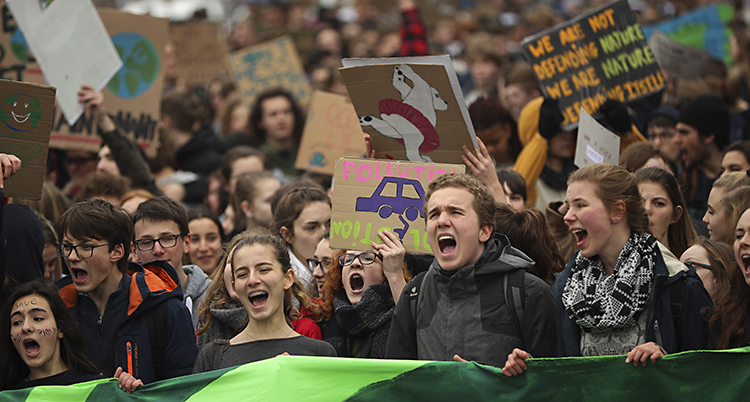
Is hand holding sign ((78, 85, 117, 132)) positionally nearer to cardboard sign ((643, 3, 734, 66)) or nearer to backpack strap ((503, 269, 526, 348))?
backpack strap ((503, 269, 526, 348))

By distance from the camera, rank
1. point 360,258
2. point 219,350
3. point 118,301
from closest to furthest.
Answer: point 219,350
point 118,301
point 360,258

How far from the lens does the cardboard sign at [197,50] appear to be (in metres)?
13.0

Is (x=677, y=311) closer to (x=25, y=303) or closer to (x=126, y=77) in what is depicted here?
(x=25, y=303)

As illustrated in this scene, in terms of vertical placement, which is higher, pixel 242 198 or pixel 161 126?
pixel 161 126

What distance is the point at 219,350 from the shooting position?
14.2 feet

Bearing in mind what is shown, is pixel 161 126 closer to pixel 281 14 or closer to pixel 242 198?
pixel 242 198

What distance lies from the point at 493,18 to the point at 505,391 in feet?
52.1

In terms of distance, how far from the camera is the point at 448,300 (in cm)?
424

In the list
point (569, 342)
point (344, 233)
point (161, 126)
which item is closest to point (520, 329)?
point (569, 342)

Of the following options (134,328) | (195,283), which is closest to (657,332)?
(134,328)

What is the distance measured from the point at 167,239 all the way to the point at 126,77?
10.3ft

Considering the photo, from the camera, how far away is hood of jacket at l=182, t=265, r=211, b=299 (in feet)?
17.7

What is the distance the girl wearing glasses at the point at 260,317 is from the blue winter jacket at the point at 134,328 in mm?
239

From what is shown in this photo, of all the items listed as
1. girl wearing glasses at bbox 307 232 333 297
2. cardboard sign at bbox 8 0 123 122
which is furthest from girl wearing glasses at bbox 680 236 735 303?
cardboard sign at bbox 8 0 123 122
